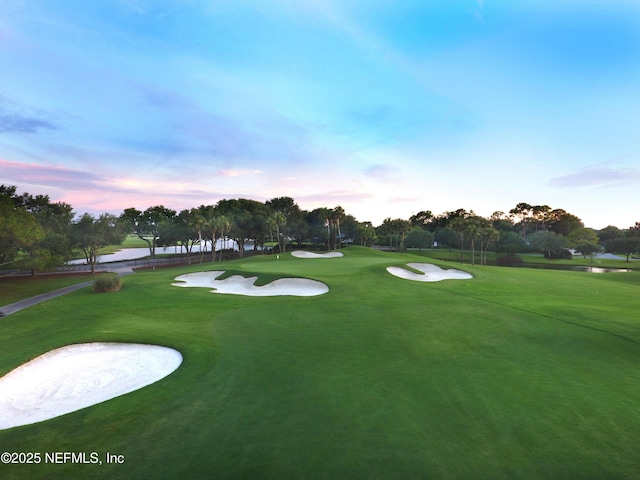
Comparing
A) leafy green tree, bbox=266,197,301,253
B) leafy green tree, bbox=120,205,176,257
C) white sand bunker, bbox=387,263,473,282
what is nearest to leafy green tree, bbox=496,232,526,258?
leafy green tree, bbox=266,197,301,253

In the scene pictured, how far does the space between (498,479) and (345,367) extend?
5465 mm

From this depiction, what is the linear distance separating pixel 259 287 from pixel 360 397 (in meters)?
→ 20.0

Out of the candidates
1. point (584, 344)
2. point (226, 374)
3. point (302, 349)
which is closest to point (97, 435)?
point (226, 374)

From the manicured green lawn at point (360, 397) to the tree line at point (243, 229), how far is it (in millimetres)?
14889

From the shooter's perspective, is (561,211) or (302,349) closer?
(302,349)

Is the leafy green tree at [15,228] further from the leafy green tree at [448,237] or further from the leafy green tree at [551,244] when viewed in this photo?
the leafy green tree at [551,244]

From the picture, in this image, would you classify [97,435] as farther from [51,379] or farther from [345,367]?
[345,367]

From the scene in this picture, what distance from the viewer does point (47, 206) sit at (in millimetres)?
51031

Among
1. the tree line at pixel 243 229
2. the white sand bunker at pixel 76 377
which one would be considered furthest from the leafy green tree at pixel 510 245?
the white sand bunker at pixel 76 377

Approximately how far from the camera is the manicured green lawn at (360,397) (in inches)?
239

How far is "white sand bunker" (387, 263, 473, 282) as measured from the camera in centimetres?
3269

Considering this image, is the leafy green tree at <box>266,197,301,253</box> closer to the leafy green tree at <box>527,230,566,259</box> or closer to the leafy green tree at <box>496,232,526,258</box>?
the leafy green tree at <box>496,232,526,258</box>

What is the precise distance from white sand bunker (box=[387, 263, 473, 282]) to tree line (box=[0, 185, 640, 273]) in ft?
83.0

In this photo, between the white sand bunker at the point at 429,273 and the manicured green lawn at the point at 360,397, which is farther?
the white sand bunker at the point at 429,273
